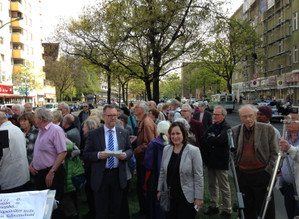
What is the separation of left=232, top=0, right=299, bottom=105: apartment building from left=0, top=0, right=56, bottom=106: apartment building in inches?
1192

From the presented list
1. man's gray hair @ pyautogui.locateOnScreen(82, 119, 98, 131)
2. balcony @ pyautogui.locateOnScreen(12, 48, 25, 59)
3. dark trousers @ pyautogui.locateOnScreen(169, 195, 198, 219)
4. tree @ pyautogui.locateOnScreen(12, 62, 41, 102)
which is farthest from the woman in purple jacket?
balcony @ pyautogui.locateOnScreen(12, 48, 25, 59)

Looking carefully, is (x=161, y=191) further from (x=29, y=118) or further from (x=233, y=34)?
(x=233, y=34)

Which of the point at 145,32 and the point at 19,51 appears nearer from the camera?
the point at 145,32

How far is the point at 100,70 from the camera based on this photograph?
71.1 ft

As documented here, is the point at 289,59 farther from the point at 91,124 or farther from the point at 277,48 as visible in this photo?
the point at 91,124

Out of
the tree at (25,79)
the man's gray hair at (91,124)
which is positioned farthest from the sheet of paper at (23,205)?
the tree at (25,79)

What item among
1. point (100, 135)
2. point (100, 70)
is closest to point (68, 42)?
point (100, 70)

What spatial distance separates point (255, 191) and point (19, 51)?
47.1m

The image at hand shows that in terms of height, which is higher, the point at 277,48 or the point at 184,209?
the point at 277,48

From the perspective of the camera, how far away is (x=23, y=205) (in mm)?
2619

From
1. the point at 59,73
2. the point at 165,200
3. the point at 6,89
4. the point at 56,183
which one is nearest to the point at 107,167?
the point at 56,183

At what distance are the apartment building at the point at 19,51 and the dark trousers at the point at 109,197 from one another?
3771 cm

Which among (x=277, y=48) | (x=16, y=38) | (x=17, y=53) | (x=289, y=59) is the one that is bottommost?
(x=289, y=59)

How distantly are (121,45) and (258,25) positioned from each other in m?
38.0
